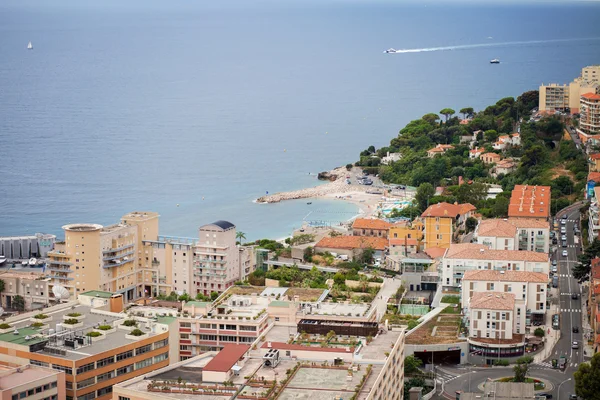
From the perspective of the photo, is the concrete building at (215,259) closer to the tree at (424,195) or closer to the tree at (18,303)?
the tree at (18,303)

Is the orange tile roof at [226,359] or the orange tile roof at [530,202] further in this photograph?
the orange tile roof at [530,202]

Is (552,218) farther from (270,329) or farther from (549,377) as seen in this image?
(270,329)

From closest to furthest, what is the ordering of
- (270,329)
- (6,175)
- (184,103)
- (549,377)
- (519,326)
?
(270,329), (549,377), (519,326), (6,175), (184,103)

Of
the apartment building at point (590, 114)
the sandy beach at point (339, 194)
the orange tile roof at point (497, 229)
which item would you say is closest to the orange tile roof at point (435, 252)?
the orange tile roof at point (497, 229)

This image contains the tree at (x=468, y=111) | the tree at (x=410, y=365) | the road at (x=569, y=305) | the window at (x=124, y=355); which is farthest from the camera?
the tree at (x=468, y=111)

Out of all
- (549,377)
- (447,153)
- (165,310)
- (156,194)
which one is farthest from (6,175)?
(549,377)

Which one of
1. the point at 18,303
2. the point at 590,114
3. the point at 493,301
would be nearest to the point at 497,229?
the point at 493,301

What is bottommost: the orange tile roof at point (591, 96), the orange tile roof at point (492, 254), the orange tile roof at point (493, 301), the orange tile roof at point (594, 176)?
the orange tile roof at point (493, 301)
